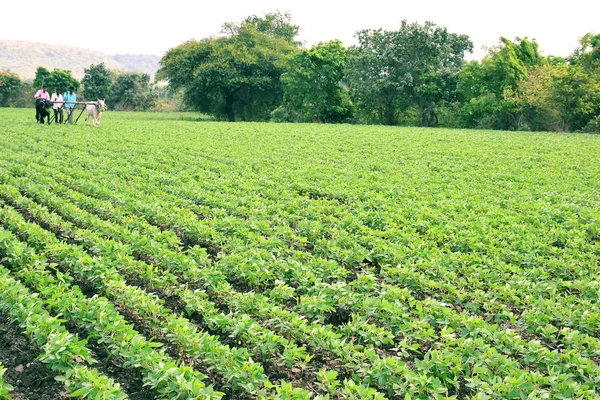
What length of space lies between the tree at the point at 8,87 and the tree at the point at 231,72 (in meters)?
25.4

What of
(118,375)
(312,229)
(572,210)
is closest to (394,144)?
(572,210)

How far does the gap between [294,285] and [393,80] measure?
44276 mm

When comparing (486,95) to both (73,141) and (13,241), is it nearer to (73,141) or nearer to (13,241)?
(73,141)

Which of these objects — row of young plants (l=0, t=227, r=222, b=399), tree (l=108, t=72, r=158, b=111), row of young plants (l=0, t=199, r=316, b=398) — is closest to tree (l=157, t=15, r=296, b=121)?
tree (l=108, t=72, r=158, b=111)

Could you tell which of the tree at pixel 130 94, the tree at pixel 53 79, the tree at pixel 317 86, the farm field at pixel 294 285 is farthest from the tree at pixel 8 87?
the farm field at pixel 294 285

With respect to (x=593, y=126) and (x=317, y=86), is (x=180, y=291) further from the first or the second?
(x=317, y=86)

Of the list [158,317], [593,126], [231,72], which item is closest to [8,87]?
[231,72]

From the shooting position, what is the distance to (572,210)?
35.4ft

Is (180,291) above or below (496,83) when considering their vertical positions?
below

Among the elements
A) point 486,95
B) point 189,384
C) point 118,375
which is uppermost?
point 486,95

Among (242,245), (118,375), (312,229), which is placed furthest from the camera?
(312,229)

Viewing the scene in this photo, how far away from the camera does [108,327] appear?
15.3 feet

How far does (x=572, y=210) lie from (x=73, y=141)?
17100 mm

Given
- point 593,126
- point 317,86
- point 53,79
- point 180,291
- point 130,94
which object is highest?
point 53,79
